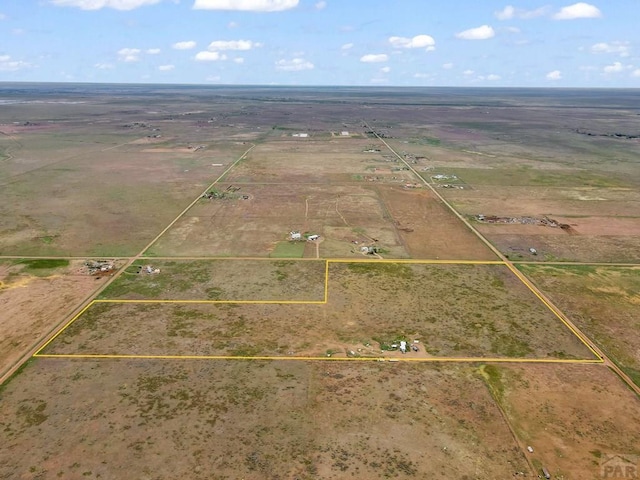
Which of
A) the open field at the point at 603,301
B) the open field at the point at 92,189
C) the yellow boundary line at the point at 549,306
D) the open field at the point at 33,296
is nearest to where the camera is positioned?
the yellow boundary line at the point at 549,306

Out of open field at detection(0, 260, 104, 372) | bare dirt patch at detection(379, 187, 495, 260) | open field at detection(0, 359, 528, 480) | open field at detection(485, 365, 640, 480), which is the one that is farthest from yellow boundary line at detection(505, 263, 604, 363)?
open field at detection(0, 260, 104, 372)

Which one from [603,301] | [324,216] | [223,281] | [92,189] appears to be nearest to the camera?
[603,301]

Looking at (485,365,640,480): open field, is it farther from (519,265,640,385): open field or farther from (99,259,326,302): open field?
(99,259,326,302): open field

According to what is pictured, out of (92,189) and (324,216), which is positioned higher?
(92,189)

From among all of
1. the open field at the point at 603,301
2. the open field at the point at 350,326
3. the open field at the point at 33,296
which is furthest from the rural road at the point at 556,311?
the open field at the point at 33,296

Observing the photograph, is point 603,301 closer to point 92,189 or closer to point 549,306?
point 549,306

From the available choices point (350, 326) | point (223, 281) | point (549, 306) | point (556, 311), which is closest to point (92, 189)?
point (223, 281)

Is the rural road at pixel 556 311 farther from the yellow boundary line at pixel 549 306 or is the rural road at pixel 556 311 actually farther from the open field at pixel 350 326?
the open field at pixel 350 326
